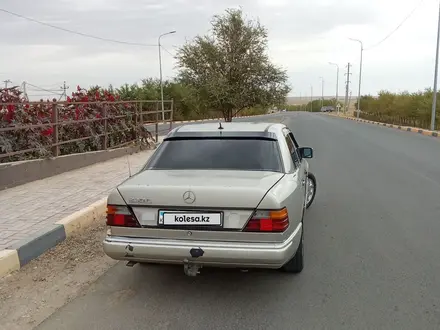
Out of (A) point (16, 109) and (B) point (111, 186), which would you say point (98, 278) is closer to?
(B) point (111, 186)

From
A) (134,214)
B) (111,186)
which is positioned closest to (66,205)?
(111,186)

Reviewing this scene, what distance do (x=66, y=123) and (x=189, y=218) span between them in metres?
7.59

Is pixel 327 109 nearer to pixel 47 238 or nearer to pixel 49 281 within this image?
pixel 47 238

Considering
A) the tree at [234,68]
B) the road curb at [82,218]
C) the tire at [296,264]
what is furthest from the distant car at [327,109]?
the tire at [296,264]

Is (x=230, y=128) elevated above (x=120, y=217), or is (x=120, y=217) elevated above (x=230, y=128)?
(x=230, y=128)

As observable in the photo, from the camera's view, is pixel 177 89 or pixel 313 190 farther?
pixel 177 89

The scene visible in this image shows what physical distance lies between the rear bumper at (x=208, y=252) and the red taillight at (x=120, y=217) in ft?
0.43

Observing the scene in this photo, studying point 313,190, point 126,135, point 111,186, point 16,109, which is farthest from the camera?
point 126,135

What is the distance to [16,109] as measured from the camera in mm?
9000

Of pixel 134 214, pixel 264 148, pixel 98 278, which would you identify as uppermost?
pixel 264 148

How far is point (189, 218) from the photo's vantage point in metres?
3.56

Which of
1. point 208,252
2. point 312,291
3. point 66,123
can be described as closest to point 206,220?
point 208,252

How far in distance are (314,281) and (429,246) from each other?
1.84 meters

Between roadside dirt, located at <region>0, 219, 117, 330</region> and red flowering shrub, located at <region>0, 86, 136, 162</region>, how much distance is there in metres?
4.22
